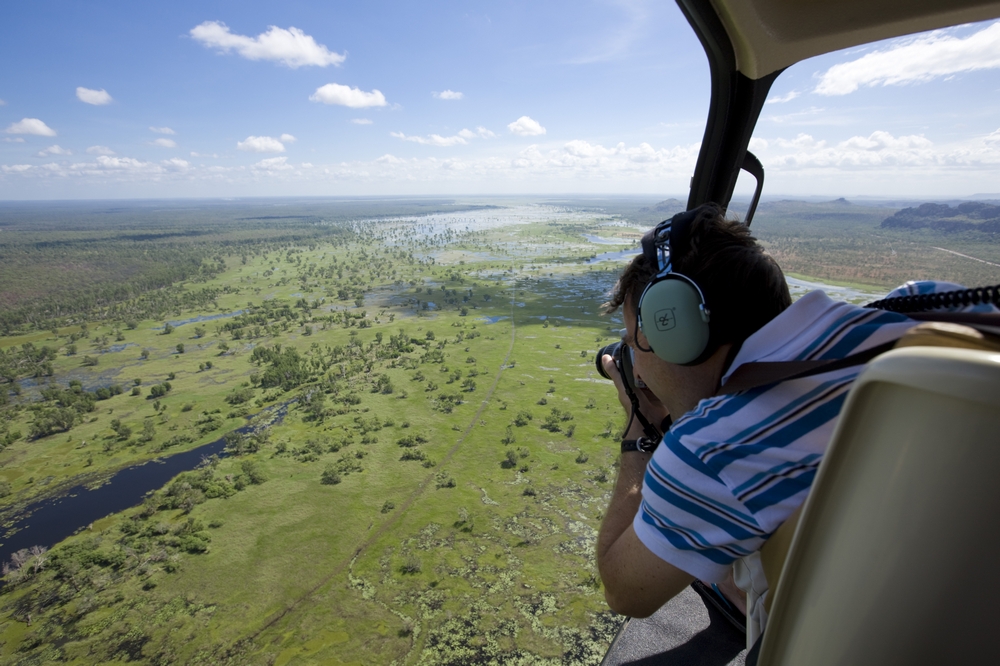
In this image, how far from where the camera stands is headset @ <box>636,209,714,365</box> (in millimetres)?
868

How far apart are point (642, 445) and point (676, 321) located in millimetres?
422

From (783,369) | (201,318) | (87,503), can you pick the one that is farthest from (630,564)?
(201,318)

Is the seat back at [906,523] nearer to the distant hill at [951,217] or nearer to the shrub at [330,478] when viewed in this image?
the distant hill at [951,217]

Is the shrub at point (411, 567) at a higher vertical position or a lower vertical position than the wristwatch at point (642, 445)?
lower

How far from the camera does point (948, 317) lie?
1.61 feet

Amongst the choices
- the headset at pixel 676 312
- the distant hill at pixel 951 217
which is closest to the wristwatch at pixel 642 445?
the headset at pixel 676 312

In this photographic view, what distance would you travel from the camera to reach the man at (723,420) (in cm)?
59

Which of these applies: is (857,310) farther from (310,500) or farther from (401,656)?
(310,500)

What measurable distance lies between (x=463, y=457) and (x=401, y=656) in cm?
729

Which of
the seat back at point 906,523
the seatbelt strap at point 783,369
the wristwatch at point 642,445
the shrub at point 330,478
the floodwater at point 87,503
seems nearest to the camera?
the seat back at point 906,523

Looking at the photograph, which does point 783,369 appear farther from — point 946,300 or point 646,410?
point 646,410

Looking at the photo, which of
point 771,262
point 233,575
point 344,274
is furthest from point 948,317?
point 344,274

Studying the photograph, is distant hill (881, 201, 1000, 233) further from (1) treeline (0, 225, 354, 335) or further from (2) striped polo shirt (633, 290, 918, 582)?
(1) treeline (0, 225, 354, 335)

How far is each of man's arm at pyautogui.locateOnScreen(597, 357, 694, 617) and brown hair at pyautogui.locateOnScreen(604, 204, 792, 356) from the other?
400 mm
